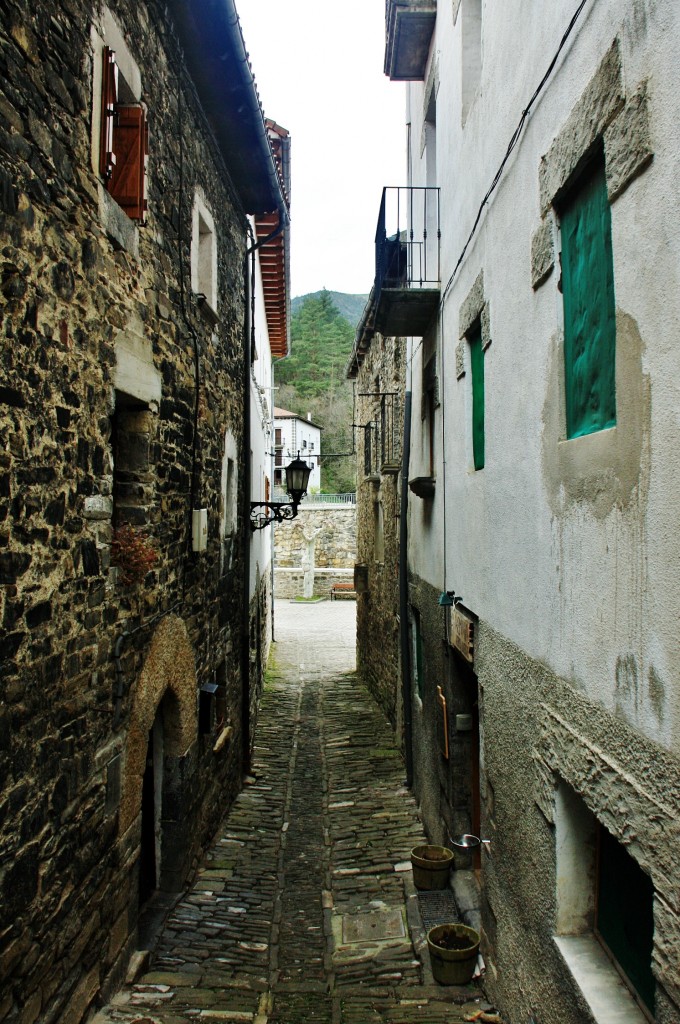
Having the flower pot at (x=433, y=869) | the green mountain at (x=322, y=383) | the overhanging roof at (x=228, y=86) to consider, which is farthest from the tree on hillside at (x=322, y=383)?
the flower pot at (x=433, y=869)

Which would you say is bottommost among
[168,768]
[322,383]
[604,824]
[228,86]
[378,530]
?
[168,768]

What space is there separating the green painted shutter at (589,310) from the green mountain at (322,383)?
51.4 metres

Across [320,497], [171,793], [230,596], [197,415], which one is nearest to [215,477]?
[197,415]

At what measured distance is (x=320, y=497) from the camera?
44.9 meters

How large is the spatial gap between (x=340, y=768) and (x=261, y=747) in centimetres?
151

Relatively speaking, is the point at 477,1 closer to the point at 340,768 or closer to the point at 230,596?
the point at 230,596

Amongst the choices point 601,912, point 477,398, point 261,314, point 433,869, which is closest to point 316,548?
point 261,314

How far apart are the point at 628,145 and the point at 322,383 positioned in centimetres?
5642

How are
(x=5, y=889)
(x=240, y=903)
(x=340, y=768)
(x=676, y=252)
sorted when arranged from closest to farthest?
(x=676, y=252) < (x=5, y=889) < (x=240, y=903) < (x=340, y=768)

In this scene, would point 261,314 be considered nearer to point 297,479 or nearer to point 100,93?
point 297,479

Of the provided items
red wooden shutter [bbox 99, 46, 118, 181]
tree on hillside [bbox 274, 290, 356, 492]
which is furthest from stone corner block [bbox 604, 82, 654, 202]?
tree on hillside [bbox 274, 290, 356, 492]

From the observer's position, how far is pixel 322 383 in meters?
58.2

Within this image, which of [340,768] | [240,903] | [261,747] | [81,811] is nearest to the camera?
[81,811]

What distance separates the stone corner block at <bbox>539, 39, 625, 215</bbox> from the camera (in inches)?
104
